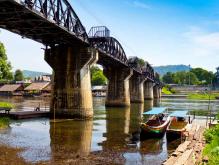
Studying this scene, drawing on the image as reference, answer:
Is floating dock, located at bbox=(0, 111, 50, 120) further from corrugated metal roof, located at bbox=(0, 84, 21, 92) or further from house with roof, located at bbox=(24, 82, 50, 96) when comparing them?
corrugated metal roof, located at bbox=(0, 84, 21, 92)

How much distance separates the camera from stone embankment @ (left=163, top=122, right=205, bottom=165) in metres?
21.7

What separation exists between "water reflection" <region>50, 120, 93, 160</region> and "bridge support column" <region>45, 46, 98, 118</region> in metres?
8.12

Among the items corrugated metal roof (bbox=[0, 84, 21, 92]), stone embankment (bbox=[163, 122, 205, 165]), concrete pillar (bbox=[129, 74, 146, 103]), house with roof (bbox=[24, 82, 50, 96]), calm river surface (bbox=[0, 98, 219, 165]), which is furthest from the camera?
corrugated metal roof (bbox=[0, 84, 21, 92])

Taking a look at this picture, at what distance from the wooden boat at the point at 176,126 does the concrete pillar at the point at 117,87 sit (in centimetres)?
5341

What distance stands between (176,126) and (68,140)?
12889 mm

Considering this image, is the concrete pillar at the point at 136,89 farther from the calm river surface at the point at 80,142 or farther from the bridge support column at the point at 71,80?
the calm river surface at the point at 80,142

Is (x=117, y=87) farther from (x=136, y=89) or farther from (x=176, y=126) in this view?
(x=176, y=126)

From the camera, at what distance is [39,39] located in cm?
5497

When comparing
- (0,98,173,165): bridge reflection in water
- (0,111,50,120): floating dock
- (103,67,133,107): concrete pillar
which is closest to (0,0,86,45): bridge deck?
(0,111,50,120): floating dock

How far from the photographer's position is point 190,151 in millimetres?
24484

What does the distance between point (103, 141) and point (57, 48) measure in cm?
2736

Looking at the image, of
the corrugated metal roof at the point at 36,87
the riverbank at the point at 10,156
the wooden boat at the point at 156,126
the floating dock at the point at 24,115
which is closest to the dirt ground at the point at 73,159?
the riverbank at the point at 10,156

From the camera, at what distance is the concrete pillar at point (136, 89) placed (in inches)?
4791

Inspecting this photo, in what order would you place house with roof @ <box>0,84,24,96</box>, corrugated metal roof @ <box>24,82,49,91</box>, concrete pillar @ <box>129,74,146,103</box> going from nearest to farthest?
concrete pillar @ <box>129,74,146,103</box> < house with roof @ <box>0,84,24,96</box> < corrugated metal roof @ <box>24,82,49,91</box>
